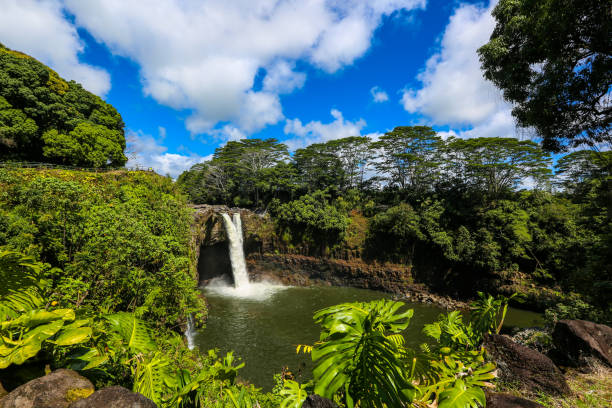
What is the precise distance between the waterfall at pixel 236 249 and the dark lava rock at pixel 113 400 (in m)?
16.1

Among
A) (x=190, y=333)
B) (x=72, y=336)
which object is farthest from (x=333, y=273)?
(x=72, y=336)

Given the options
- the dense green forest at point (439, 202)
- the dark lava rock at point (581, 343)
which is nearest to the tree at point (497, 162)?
the dense green forest at point (439, 202)

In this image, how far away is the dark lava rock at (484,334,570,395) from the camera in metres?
2.47

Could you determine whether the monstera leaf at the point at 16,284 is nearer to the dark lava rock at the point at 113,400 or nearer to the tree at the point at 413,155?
the dark lava rock at the point at 113,400

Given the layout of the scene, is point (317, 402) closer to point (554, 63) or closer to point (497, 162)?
point (554, 63)

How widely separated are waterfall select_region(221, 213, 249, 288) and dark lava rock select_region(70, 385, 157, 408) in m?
16.1

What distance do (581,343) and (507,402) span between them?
2.54 metres

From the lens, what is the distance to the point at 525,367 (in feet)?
8.52

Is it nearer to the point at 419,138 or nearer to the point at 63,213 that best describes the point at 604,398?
the point at 63,213

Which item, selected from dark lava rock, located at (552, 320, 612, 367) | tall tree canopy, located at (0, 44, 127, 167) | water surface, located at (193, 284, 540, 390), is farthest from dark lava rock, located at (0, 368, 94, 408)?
tall tree canopy, located at (0, 44, 127, 167)

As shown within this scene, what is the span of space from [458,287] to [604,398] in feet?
47.7

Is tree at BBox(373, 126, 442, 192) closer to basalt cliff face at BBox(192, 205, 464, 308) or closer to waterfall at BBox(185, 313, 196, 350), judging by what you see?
basalt cliff face at BBox(192, 205, 464, 308)

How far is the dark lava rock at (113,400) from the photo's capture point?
1177 millimetres

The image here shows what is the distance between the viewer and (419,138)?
63.1ft
